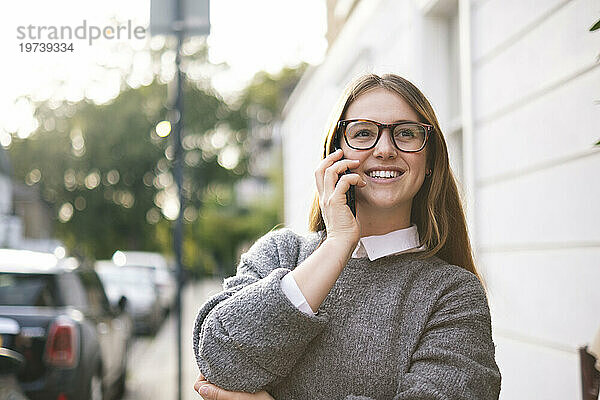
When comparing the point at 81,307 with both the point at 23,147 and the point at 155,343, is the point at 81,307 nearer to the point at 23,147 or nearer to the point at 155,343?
the point at 155,343

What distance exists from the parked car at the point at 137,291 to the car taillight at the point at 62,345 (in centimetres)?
866

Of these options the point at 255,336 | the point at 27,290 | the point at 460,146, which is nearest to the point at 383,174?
the point at 255,336

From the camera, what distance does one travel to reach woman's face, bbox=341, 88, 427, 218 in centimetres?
201

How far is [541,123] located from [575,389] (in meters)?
1.16

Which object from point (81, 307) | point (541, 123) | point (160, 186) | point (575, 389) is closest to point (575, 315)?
point (575, 389)

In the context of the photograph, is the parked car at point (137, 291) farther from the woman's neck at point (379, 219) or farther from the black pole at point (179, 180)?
the woman's neck at point (379, 219)

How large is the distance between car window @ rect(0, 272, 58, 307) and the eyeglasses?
187 inches

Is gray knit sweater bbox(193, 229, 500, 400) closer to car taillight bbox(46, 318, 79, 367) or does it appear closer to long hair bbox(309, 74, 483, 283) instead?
long hair bbox(309, 74, 483, 283)

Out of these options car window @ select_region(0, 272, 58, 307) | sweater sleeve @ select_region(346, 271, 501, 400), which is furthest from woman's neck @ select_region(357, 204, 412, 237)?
car window @ select_region(0, 272, 58, 307)

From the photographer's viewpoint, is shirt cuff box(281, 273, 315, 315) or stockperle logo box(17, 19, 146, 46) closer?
shirt cuff box(281, 273, 315, 315)

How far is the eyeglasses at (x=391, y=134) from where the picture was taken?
2020mm

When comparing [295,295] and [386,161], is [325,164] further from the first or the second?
[295,295]

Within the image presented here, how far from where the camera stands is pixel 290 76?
38.4 metres

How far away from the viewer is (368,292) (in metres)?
2.02
